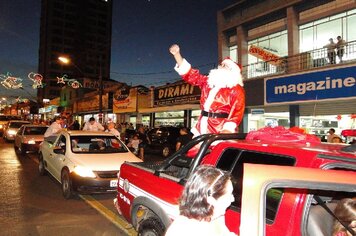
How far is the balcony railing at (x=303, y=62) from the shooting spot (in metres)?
13.5

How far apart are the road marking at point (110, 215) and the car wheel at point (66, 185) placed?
357mm

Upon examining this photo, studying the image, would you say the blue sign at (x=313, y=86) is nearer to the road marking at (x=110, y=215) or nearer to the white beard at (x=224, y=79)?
the white beard at (x=224, y=79)

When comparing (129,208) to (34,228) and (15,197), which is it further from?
(15,197)

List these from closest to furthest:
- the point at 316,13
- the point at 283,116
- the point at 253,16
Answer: the point at 316,13
the point at 283,116
the point at 253,16

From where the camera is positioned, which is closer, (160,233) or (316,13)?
(160,233)

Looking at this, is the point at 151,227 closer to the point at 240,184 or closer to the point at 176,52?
the point at 240,184

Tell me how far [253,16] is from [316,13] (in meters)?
3.50

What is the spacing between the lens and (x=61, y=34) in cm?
11750

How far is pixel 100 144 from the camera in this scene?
335 inches

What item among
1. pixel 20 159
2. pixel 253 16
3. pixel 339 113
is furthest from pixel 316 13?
pixel 20 159

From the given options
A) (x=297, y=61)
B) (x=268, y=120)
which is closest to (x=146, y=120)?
(x=268, y=120)

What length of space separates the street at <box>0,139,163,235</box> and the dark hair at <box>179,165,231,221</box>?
325 centimetres

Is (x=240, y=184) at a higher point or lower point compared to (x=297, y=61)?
lower

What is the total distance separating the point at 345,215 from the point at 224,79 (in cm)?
283
